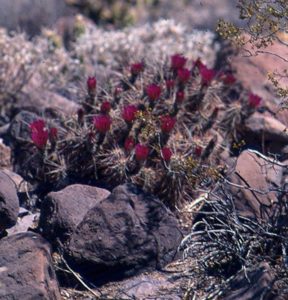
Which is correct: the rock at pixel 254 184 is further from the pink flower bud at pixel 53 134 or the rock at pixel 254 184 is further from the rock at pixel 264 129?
the pink flower bud at pixel 53 134

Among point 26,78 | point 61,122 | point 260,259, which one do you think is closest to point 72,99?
point 26,78

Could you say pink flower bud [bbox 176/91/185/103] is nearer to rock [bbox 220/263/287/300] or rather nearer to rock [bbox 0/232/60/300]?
rock [bbox 0/232/60/300]

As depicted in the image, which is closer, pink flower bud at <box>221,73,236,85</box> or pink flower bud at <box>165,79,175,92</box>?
pink flower bud at <box>165,79,175,92</box>

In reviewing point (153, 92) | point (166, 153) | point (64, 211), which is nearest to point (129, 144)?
point (166, 153)

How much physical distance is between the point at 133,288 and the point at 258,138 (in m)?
3.14

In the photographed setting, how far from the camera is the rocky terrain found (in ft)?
18.7

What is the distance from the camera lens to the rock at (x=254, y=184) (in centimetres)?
641

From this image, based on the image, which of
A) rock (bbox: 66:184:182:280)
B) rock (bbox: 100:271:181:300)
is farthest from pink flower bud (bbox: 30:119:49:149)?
rock (bbox: 100:271:181:300)

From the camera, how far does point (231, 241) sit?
5832 millimetres

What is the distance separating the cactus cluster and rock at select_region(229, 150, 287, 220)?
273 millimetres

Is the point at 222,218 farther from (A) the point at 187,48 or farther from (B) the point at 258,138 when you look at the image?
(A) the point at 187,48

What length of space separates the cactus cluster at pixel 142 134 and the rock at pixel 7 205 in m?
0.90

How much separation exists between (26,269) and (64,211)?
956 millimetres

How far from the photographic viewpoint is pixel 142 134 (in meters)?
6.75
